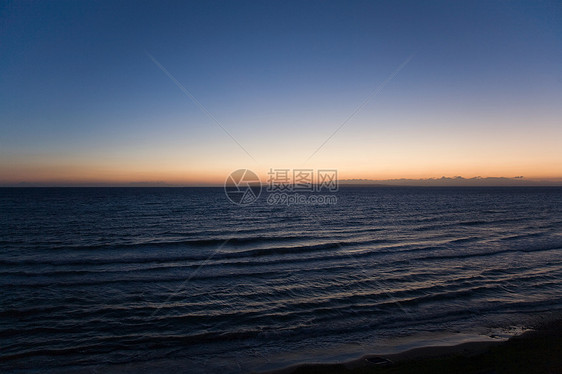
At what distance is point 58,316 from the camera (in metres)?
9.91

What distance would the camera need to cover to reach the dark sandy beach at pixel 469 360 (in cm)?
647

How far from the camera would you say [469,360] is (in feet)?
22.5

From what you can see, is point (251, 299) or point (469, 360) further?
point (251, 299)

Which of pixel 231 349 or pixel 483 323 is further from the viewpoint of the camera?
pixel 483 323

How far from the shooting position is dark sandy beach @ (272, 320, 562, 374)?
647cm

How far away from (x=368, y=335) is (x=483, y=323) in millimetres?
3665

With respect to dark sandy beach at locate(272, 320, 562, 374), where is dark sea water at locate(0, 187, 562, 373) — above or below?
below

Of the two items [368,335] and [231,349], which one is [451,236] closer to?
[368,335]

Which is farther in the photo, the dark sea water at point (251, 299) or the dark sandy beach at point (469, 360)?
the dark sea water at point (251, 299)

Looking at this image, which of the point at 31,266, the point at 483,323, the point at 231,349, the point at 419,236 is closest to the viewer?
the point at 231,349

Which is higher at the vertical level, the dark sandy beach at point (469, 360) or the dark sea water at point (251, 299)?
the dark sandy beach at point (469, 360)

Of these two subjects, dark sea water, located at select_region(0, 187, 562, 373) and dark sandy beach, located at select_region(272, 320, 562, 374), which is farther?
dark sea water, located at select_region(0, 187, 562, 373)

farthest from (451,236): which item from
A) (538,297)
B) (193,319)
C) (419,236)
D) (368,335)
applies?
(193,319)

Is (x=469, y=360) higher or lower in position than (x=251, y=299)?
higher
